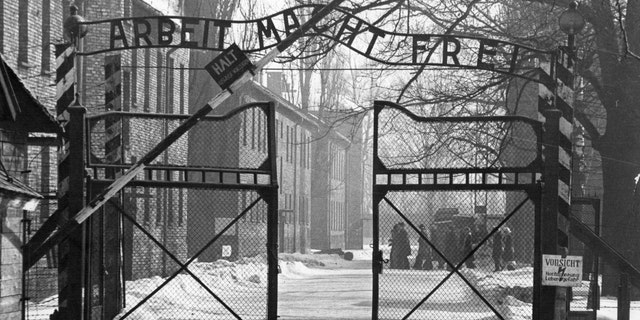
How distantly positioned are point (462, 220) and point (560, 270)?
38.7 meters

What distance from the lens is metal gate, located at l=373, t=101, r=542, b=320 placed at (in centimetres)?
1321

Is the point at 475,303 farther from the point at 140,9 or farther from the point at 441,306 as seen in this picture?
the point at 140,9

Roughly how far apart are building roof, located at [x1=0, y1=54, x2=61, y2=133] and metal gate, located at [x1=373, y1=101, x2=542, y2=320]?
3758mm

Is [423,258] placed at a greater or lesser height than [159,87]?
lesser

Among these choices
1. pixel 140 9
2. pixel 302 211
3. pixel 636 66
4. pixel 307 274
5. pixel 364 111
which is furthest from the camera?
pixel 302 211

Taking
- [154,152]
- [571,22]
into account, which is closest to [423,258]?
[571,22]

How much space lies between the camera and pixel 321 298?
90.4 feet

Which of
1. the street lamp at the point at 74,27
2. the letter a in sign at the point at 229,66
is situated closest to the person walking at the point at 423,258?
the street lamp at the point at 74,27

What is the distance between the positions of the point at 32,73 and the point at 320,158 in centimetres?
5375

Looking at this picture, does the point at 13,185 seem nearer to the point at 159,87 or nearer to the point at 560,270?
the point at 560,270

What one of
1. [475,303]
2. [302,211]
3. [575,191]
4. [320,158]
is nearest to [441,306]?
[475,303]

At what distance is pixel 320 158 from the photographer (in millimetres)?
78750

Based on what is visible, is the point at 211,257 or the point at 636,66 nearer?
the point at 636,66

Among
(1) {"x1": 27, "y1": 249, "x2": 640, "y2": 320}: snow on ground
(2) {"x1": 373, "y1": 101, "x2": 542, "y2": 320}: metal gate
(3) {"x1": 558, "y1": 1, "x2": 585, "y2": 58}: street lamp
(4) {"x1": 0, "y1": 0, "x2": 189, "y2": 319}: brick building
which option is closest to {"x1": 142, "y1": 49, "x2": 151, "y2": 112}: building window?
(4) {"x1": 0, "y1": 0, "x2": 189, "y2": 319}: brick building
